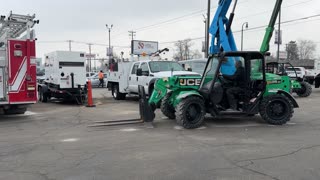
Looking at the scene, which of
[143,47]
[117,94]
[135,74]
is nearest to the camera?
[135,74]

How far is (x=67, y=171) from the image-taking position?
18.6 feet

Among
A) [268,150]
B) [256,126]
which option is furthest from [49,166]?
[256,126]

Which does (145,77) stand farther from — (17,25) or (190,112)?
(190,112)

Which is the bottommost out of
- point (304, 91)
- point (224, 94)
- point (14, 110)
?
point (14, 110)

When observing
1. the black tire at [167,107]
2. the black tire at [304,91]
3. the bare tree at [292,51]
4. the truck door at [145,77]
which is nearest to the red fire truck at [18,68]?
the black tire at [167,107]

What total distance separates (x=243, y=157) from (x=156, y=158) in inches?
61.8

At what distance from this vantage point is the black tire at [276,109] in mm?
9859

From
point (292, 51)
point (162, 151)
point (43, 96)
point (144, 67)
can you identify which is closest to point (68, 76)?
point (43, 96)

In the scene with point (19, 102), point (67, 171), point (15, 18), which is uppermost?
point (15, 18)

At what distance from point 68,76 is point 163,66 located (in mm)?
4764

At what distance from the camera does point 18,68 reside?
11.3 m

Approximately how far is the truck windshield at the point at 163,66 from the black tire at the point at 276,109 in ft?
21.7

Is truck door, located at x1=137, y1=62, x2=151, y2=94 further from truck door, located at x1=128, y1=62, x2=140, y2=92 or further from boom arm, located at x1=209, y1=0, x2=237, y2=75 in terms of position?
boom arm, located at x1=209, y1=0, x2=237, y2=75

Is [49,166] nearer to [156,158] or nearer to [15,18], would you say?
[156,158]
